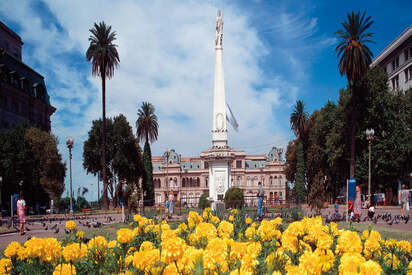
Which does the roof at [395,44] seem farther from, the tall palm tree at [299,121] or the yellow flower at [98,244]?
the yellow flower at [98,244]

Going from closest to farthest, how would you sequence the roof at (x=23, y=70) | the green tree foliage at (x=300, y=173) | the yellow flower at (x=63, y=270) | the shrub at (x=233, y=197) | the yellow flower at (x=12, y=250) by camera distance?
the yellow flower at (x=63, y=270) < the yellow flower at (x=12, y=250) < the shrub at (x=233, y=197) < the roof at (x=23, y=70) < the green tree foliage at (x=300, y=173)

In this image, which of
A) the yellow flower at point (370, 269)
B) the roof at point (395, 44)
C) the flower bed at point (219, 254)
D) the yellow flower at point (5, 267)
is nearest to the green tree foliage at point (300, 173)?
the roof at point (395, 44)

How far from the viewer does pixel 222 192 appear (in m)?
25.9

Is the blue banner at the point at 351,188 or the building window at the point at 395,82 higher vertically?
the building window at the point at 395,82

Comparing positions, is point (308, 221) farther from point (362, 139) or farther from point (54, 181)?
point (54, 181)

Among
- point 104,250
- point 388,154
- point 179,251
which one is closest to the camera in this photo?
point 179,251

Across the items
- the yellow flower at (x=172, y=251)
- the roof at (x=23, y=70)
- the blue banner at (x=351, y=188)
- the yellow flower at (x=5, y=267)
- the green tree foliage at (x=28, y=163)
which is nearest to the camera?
the yellow flower at (x=172, y=251)

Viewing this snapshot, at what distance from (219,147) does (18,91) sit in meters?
30.5

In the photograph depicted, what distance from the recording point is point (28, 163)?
35938 mm

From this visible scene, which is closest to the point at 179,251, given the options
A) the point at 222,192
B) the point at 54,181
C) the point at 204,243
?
the point at 204,243

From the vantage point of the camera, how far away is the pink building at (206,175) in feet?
291

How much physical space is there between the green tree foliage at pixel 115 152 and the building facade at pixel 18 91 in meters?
6.97

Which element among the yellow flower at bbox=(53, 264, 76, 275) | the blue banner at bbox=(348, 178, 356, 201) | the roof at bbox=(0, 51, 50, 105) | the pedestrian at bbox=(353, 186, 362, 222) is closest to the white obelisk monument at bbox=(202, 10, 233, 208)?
the pedestrian at bbox=(353, 186, 362, 222)

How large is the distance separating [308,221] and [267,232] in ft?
1.67
